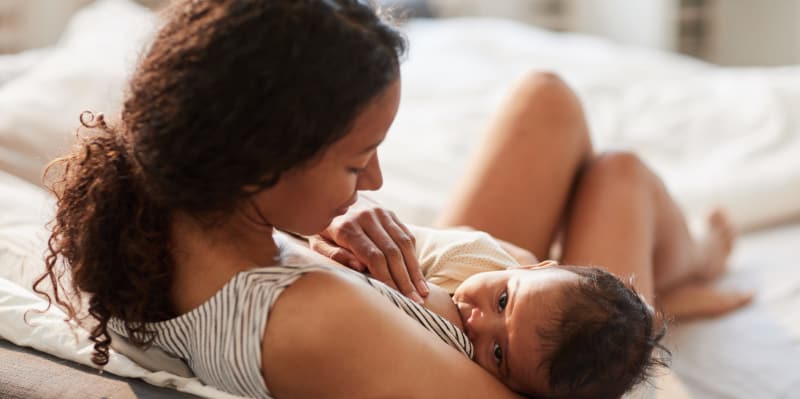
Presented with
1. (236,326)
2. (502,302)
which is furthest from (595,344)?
(236,326)

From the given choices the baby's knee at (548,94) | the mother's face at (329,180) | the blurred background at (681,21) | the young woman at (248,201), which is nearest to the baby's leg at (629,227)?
the baby's knee at (548,94)

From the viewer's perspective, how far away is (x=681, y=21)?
4.39 metres

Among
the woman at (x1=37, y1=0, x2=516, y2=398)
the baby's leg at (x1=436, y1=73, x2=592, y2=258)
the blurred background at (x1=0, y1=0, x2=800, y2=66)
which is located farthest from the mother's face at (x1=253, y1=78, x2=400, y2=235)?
the blurred background at (x1=0, y1=0, x2=800, y2=66)

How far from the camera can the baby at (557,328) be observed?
970 mm

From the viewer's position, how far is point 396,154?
1937 millimetres

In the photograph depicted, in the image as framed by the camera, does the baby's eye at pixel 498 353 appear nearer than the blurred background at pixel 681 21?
Yes

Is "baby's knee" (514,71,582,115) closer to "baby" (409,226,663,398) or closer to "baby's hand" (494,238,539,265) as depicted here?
"baby's hand" (494,238,539,265)

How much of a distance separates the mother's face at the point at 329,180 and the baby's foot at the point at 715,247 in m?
1.05

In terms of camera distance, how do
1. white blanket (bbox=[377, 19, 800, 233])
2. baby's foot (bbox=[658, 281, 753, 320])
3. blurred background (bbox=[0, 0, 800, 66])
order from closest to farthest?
1. baby's foot (bbox=[658, 281, 753, 320])
2. white blanket (bbox=[377, 19, 800, 233])
3. blurred background (bbox=[0, 0, 800, 66])

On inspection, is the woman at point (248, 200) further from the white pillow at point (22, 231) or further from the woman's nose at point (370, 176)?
the white pillow at point (22, 231)

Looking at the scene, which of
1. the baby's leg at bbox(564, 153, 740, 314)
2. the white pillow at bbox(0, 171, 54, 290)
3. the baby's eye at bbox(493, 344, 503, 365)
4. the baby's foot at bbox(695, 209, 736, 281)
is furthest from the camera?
the baby's foot at bbox(695, 209, 736, 281)

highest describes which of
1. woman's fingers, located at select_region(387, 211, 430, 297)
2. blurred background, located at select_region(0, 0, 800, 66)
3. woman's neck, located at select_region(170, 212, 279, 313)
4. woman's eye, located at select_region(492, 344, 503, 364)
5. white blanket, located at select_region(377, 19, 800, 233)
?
woman's neck, located at select_region(170, 212, 279, 313)

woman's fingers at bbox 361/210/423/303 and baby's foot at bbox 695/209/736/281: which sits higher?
woman's fingers at bbox 361/210/423/303

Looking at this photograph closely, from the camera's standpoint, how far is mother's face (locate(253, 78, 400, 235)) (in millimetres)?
845
